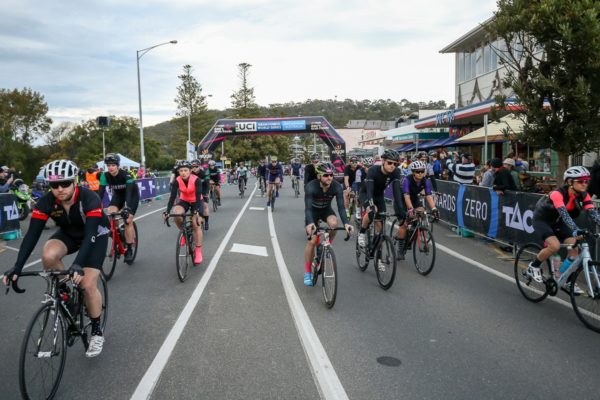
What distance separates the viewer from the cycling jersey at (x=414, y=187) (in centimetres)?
873

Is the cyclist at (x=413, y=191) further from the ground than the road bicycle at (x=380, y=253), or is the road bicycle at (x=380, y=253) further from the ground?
the cyclist at (x=413, y=191)

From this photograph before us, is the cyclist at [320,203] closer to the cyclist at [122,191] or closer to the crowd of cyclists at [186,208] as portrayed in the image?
the crowd of cyclists at [186,208]

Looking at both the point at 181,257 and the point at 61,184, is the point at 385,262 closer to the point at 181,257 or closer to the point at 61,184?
the point at 181,257

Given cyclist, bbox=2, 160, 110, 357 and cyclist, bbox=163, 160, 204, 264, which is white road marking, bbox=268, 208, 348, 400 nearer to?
cyclist, bbox=2, 160, 110, 357

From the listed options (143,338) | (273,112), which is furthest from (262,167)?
(273,112)

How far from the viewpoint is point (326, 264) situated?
263 inches

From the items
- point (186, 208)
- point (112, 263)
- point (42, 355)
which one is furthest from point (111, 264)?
point (42, 355)

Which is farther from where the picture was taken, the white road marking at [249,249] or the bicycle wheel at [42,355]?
the white road marking at [249,249]

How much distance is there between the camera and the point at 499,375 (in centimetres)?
434

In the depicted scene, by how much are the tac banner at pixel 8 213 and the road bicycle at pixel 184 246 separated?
660 cm

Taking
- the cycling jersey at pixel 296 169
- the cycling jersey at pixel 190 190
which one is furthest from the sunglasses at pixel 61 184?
the cycling jersey at pixel 296 169

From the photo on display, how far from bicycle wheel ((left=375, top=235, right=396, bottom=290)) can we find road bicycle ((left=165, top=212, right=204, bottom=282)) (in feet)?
10.2

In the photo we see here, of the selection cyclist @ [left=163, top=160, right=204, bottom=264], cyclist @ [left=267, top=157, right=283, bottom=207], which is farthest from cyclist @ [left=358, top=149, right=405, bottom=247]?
cyclist @ [left=267, top=157, right=283, bottom=207]

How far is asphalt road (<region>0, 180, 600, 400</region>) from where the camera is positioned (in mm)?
4133
